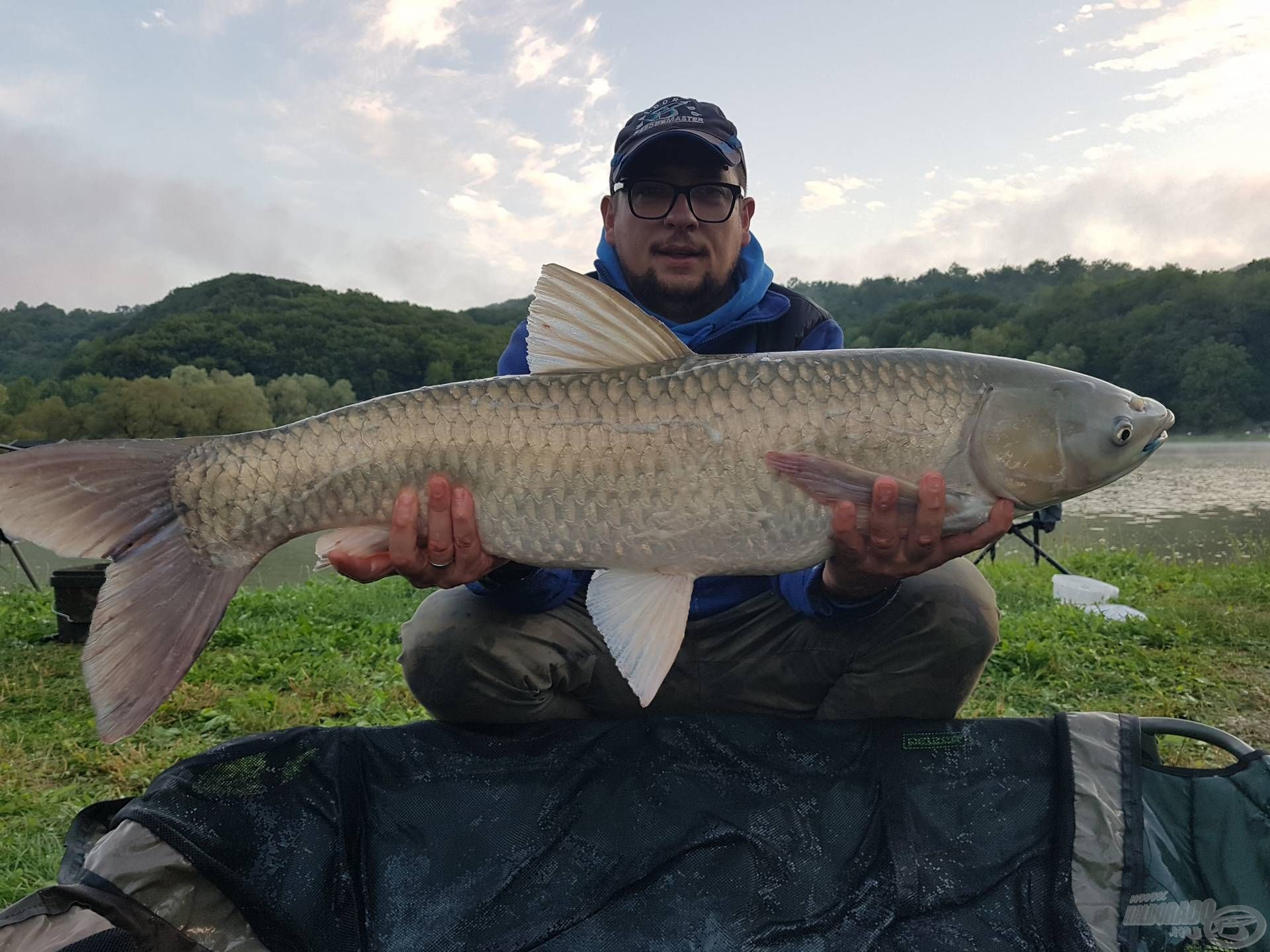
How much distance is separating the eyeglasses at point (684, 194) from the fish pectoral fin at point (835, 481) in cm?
111

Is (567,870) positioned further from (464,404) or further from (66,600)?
(66,600)

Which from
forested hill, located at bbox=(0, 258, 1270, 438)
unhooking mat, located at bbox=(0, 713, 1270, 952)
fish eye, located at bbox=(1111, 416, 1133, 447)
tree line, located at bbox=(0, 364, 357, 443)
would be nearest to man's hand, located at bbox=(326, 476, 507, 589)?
unhooking mat, located at bbox=(0, 713, 1270, 952)

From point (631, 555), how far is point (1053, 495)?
2.55ft

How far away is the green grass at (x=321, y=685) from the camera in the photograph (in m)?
2.18

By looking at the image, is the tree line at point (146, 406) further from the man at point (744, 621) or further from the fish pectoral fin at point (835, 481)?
the fish pectoral fin at point (835, 481)

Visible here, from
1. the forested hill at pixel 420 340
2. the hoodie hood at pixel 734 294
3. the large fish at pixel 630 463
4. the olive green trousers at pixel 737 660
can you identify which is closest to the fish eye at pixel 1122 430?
the large fish at pixel 630 463

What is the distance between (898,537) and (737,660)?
0.60 metres

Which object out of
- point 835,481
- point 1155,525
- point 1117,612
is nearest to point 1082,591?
point 1117,612

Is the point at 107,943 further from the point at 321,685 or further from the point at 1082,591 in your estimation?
the point at 1082,591

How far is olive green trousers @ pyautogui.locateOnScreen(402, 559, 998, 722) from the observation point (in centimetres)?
177

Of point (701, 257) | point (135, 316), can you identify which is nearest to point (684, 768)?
point (701, 257)

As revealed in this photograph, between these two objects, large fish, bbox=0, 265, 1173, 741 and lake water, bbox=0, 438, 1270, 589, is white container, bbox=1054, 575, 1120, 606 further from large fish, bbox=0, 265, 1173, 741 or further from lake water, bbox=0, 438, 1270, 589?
large fish, bbox=0, 265, 1173, 741

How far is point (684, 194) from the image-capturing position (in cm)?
231

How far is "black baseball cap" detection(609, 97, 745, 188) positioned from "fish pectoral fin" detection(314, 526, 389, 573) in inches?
52.0
